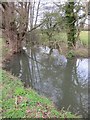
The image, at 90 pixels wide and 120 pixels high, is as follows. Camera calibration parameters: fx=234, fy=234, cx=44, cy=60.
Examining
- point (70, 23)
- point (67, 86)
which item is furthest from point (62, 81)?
point (70, 23)

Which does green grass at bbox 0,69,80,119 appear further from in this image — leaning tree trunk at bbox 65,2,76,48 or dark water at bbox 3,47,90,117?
leaning tree trunk at bbox 65,2,76,48

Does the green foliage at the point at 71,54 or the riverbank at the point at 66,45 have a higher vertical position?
the riverbank at the point at 66,45

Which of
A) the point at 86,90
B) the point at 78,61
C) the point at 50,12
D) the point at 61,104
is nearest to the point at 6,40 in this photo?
the point at 50,12

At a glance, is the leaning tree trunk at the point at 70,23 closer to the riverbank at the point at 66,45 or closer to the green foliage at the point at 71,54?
the riverbank at the point at 66,45

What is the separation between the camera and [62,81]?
12.1 metres

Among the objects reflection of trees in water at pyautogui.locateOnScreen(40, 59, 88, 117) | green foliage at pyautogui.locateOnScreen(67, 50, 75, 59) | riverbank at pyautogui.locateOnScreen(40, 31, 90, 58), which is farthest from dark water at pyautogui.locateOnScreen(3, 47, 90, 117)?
riverbank at pyautogui.locateOnScreen(40, 31, 90, 58)

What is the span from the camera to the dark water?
8852 millimetres

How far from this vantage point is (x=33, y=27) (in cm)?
2394

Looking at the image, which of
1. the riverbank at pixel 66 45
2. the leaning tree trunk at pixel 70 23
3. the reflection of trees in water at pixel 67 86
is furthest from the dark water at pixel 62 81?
the leaning tree trunk at pixel 70 23

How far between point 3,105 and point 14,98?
67 centimetres

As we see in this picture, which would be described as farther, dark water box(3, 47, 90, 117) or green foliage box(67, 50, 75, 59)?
green foliage box(67, 50, 75, 59)

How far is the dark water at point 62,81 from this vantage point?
8.85m

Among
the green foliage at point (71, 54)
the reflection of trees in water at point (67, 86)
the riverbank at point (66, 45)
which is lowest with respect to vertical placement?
the reflection of trees in water at point (67, 86)

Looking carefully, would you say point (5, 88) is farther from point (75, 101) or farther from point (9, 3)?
point (9, 3)
